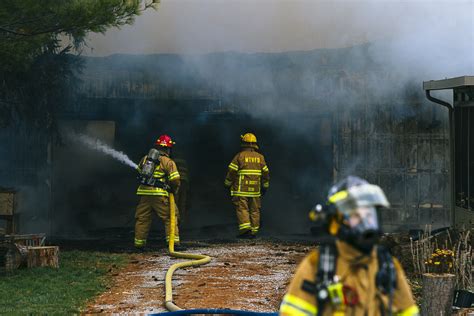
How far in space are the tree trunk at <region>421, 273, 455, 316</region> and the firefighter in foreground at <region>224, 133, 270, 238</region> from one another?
6999 mm

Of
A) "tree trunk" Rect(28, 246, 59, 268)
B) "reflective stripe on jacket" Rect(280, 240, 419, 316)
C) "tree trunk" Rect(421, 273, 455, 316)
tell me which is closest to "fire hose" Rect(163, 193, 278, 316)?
"tree trunk" Rect(28, 246, 59, 268)

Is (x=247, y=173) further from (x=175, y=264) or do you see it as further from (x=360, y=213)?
(x=360, y=213)

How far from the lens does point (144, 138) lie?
1797 centimetres

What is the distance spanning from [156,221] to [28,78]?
513 cm

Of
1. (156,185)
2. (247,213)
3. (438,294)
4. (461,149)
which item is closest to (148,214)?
(156,185)

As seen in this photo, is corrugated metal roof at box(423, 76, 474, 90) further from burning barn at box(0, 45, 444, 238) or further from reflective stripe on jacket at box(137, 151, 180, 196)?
reflective stripe on jacket at box(137, 151, 180, 196)

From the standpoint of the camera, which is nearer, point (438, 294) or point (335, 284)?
point (335, 284)

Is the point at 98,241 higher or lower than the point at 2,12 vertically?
Result: lower

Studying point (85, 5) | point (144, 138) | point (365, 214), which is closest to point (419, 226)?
point (144, 138)

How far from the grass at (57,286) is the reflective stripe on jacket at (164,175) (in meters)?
1.33

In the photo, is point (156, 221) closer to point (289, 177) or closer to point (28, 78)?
point (289, 177)

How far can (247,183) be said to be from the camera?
1420cm

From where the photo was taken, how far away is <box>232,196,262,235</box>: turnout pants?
14164 millimetres

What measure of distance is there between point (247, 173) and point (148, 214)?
6.53 feet
